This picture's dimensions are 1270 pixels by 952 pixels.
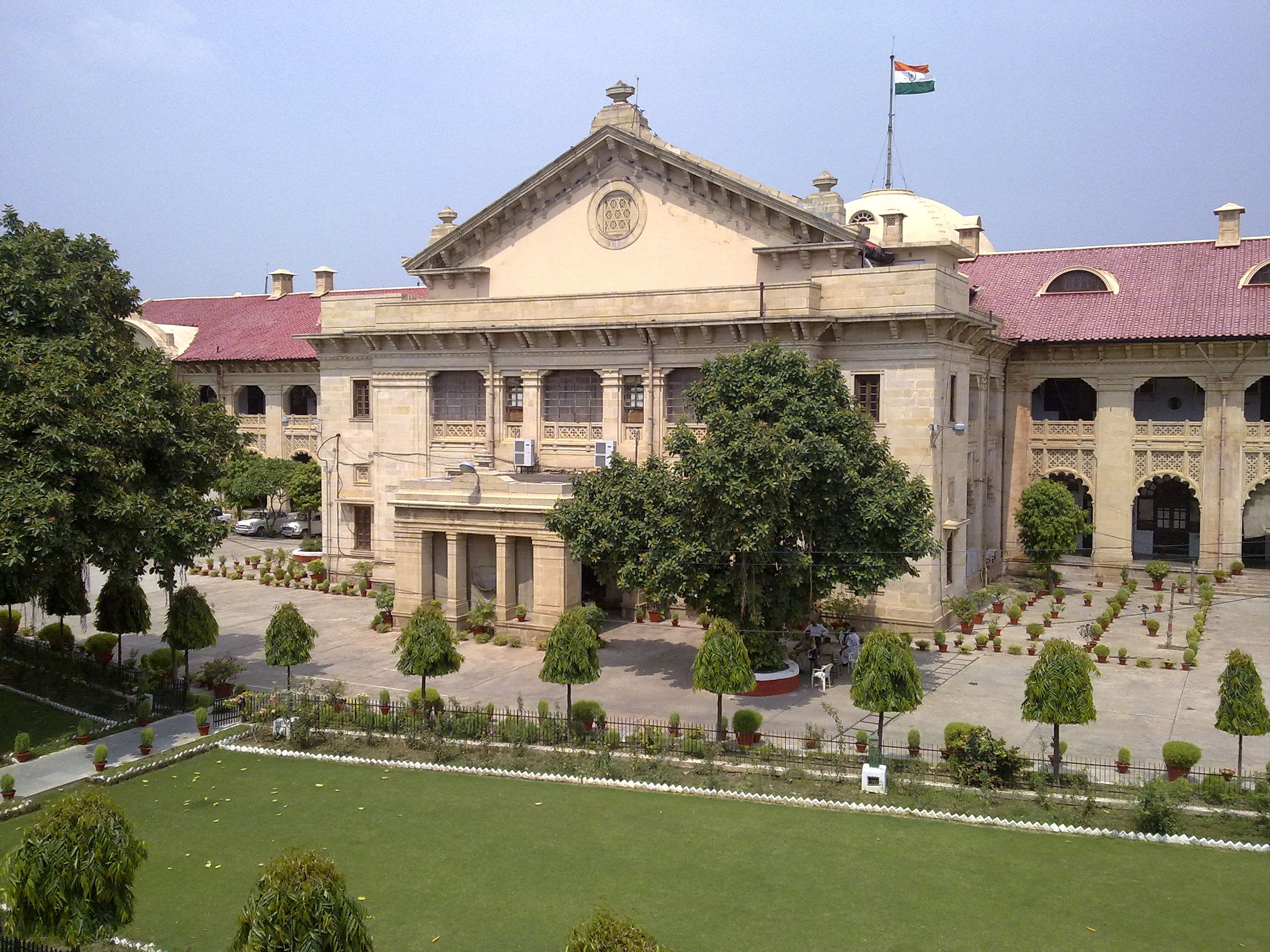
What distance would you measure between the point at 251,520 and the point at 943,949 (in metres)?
50.2

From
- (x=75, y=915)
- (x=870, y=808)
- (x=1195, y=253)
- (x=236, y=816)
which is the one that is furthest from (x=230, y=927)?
(x=1195, y=253)

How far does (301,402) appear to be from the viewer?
60000 millimetres

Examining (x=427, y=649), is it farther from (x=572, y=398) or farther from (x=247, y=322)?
(x=247, y=322)

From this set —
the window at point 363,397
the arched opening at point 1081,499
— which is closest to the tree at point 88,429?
the window at point 363,397

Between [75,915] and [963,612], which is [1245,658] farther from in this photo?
[75,915]

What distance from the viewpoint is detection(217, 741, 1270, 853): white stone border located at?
695 inches

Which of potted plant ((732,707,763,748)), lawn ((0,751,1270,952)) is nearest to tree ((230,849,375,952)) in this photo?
lawn ((0,751,1270,952))

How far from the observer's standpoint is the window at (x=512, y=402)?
3866 centimetres

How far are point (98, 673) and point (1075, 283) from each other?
38452 millimetres

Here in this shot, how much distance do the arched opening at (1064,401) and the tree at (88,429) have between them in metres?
32.5

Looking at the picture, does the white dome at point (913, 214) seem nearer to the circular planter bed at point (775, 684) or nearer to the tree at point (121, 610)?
the circular planter bed at point (775, 684)

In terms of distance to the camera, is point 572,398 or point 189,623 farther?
point 572,398

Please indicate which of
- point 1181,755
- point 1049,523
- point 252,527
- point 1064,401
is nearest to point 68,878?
point 1181,755

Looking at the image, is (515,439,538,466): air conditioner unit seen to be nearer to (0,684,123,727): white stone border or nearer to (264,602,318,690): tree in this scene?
(264,602,318,690): tree
